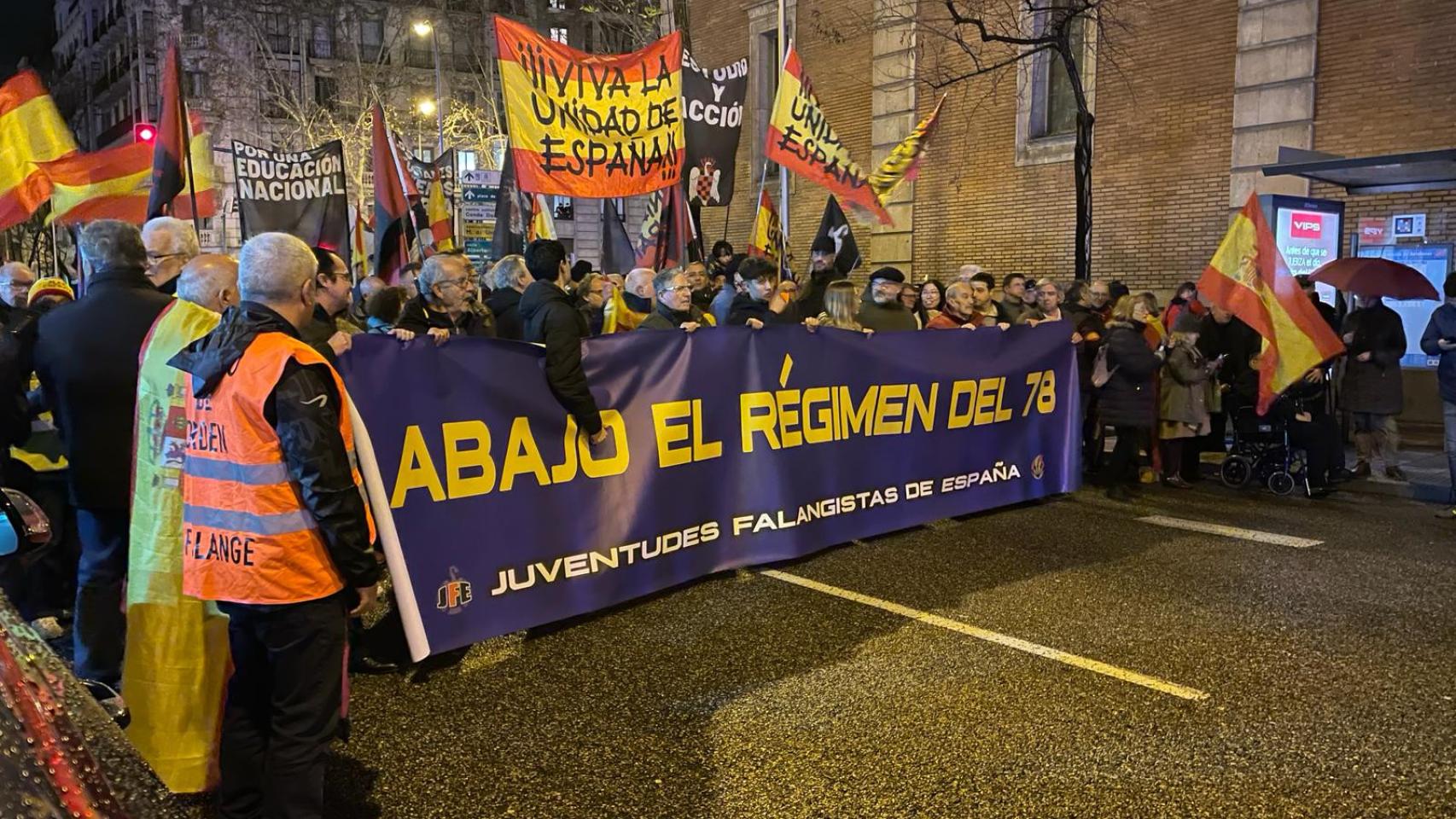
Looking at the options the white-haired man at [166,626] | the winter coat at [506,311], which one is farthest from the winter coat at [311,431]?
the winter coat at [506,311]

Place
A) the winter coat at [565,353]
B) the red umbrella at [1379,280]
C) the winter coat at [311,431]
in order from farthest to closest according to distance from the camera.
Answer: the red umbrella at [1379,280], the winter coat at [565,353], the winter coat at [311,431]

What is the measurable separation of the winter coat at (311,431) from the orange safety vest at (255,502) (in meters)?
0.02

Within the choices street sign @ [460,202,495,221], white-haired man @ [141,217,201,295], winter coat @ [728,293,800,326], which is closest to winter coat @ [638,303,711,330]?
winter coat @ [728,293,800,326]

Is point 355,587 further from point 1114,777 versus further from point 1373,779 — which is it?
point 1373,779

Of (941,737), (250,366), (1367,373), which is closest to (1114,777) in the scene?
(941,737)

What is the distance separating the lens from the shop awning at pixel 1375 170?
416 inches

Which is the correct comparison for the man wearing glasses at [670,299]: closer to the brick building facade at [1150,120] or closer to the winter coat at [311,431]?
the winter coat at [311,431]

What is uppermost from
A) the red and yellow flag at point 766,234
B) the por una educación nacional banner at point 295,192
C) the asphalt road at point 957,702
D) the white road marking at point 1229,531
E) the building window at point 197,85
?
the building window at point 197,85

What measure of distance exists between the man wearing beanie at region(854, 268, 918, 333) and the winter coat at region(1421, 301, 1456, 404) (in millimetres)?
4204

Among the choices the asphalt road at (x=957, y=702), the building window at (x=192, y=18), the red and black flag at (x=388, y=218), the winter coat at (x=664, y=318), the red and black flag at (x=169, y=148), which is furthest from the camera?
the building window at (x=192, y=18)

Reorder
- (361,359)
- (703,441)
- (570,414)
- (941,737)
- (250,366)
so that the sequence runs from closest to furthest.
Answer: (250,366) → (941,737) → (361,359) → (570,414) → (703,441)

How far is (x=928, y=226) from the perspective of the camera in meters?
19.5

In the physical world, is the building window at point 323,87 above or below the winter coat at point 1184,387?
above

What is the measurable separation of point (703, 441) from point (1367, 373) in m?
7.04
